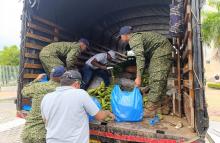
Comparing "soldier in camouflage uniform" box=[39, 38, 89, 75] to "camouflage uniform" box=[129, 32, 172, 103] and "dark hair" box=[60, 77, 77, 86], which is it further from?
"dark hair" box=[60, 77, 77, 86]

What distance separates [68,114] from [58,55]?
8.17 ft

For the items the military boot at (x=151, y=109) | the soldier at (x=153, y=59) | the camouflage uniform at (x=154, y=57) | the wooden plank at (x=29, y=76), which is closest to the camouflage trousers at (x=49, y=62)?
the wooden plank at (x=29, y=76)

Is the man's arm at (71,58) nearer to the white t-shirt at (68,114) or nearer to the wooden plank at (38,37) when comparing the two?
the wooden plank at (38,37)

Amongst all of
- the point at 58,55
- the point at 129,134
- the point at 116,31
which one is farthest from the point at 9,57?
the point at 129,134

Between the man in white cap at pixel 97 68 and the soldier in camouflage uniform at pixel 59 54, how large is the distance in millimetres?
464

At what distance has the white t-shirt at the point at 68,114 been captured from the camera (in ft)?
9.09

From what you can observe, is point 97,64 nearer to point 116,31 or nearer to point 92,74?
point 92,74

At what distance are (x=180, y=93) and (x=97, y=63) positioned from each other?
7.06 ft

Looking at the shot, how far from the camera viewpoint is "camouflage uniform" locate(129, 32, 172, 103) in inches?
153

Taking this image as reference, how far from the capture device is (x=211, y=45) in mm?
25047

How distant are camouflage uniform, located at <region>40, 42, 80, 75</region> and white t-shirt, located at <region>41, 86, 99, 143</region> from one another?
1.99 metres

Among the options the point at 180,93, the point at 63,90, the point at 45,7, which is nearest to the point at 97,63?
the point at 45,7

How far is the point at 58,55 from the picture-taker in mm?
5082

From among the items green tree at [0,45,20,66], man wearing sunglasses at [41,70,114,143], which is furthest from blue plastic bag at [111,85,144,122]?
green tree at [0,45,20,66]
